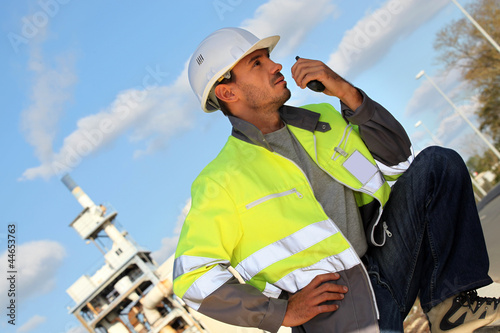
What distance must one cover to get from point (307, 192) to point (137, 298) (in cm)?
2558

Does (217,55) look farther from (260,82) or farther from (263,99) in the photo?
(263,99)

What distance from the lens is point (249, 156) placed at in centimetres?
323

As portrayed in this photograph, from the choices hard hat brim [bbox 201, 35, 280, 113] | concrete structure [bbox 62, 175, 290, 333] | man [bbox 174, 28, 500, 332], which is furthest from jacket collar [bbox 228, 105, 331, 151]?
concrete structure [bbox 62, 175, 290, 333]

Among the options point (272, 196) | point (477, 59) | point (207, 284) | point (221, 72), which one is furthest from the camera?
point (477, 59)

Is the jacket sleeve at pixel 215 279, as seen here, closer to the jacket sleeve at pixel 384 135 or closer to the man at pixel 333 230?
the man at pixel 333 230

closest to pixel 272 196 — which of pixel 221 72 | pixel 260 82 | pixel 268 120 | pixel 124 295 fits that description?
pixel 268 120

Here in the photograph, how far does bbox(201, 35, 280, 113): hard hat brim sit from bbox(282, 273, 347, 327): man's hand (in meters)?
1.69

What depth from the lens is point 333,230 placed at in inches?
114

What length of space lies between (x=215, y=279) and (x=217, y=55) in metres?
1.76

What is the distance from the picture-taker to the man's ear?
3.72m

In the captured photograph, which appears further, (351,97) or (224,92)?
(224,92)

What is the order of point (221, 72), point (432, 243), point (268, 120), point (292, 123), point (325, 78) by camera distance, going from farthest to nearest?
point (221, 72) → point (268, 120) → point (292, 123) → point (325, 78) → point (432, 243)

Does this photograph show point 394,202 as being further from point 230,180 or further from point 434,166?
point 230,180

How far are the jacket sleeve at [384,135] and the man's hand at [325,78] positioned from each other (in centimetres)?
7
